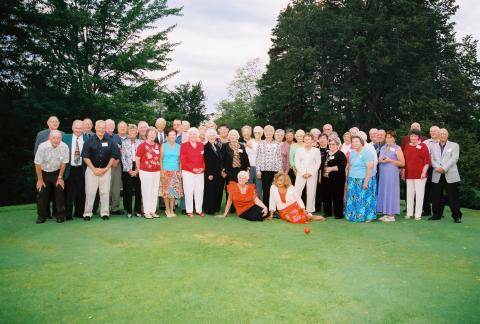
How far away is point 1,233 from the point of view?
6332mm

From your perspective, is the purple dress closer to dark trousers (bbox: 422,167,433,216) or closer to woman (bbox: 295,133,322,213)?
dark trousers (bbox: 422,167,433,216)

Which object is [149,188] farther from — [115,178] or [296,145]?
[296,145]

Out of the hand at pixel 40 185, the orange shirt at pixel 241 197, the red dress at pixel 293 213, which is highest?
the hand at pixel 40 185

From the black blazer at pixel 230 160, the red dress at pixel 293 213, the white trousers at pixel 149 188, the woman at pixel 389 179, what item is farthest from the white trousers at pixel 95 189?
the woman at pixel 389 179

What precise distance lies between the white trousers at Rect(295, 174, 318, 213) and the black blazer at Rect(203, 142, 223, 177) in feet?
5.34

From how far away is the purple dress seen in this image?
7918mm

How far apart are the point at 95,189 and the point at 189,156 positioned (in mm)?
1830

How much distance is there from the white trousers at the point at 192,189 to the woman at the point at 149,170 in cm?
55

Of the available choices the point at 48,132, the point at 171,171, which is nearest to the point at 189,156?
the point at 171,171

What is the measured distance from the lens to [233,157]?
8117mm

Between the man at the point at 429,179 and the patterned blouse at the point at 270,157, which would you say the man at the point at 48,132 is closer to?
the patterned blouse at the point at 270,157

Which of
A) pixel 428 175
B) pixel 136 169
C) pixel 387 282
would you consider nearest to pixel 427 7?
pixel 428 175

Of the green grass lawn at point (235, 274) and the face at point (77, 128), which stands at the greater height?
the face at point (77, 128)

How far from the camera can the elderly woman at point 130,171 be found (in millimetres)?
7898
